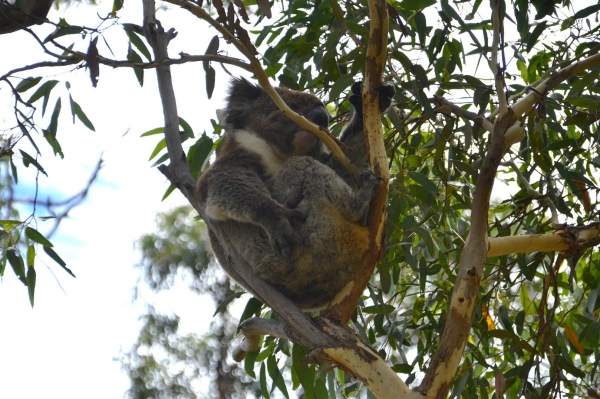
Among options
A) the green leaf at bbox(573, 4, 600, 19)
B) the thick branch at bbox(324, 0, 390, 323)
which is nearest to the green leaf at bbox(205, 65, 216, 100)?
the thick branch at bbox(324, 0, 390, 323)

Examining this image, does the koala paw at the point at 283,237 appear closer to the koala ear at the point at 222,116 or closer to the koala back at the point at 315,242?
the koala back at the point at 315,242

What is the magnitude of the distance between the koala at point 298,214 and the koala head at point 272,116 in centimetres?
11

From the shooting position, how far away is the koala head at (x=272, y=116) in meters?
2.91

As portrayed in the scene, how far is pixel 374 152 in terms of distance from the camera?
2.05 m

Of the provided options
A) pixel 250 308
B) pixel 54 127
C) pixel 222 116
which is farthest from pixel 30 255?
pixel 222 116

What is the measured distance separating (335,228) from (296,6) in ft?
3.33

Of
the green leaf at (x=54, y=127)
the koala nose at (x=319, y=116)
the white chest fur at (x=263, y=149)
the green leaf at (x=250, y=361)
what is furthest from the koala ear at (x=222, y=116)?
the green leaf at (x=250, y=361)

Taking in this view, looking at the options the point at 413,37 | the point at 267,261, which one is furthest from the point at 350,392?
the point at 413,37

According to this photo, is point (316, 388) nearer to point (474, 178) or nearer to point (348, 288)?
point (348, 288)

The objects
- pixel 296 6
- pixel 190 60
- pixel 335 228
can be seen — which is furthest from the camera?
pixel 296 6

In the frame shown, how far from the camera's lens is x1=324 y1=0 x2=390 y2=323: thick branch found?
1.89 metres

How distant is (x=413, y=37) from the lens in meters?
2.69

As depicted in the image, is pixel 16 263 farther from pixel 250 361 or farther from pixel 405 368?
pixel 405 368

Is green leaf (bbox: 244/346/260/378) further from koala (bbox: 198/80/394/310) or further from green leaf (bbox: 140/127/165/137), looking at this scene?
green leaf (bbox: 140/127/165/137)
